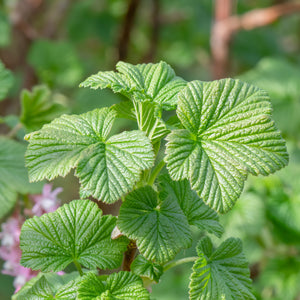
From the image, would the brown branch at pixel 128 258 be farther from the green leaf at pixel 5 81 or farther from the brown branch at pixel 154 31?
the brown branch at pixel 154 31

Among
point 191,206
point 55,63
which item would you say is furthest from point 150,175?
point 55,63

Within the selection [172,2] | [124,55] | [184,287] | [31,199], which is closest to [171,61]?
[172,2]

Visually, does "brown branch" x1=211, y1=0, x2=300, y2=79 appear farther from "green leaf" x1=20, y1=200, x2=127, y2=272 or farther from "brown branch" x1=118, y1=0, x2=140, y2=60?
"green leaf" x1=20, y1=200, x2=127, y2=272

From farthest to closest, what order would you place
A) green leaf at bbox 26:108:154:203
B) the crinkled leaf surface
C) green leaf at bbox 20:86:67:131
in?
green leaf at bbox 20:86:67:131, the crinkled leaf surface, green leaf at bbox 26:108:154:203

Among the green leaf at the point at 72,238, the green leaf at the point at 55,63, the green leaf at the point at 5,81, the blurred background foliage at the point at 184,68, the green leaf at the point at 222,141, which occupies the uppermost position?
the green leaf at the point at 222,141

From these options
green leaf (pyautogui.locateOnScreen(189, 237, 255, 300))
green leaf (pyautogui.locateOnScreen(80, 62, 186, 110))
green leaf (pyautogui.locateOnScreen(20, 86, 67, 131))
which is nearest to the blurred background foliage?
green leaf (pyautogui.locateOnScreen(20, 86, 67, 131))

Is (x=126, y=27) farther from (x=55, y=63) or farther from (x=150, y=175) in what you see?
(x=150, y=175)

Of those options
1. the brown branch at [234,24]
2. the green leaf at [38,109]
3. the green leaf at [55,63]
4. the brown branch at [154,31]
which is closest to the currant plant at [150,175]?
the green leaf at [38,109]
